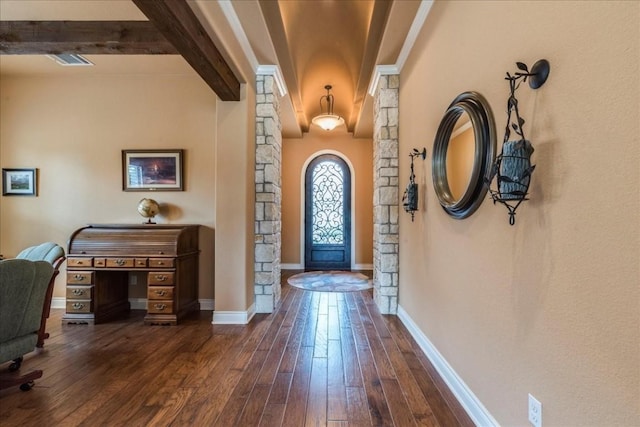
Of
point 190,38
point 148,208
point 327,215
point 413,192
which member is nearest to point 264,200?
point 148,208

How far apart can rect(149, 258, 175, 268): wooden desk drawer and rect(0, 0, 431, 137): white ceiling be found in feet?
7.09

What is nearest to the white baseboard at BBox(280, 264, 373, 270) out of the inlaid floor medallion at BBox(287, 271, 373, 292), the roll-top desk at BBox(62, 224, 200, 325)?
the inlaid floor medallion at BBox(287, 271, 373, 292)

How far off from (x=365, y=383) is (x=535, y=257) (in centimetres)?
145

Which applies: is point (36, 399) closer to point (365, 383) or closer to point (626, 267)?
point (365, 383)

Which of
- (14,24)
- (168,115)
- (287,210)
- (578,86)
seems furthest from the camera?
(287,210)

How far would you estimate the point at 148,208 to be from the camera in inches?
148

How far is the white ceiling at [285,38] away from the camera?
8.58 feet

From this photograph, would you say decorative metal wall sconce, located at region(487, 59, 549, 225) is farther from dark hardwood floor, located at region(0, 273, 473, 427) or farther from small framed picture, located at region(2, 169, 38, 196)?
small framed picture, located at region(2, 169, 38, 196)

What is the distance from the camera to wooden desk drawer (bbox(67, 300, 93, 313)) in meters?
3.39

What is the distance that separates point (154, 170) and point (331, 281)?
130 inches

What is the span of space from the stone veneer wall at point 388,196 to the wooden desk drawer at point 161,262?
7.93ft

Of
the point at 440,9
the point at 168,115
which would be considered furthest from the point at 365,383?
the point at 168,115

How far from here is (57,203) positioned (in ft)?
13.1

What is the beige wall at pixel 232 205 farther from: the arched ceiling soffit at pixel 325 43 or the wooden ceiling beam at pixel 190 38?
the arched ceiling soffit at pixel 325 43
